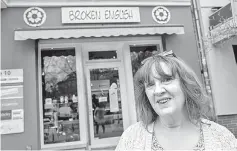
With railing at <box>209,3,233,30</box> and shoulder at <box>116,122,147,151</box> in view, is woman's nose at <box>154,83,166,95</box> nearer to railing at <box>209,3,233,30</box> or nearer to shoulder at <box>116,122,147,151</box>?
shoulder at <box>116,122,147,151</box>

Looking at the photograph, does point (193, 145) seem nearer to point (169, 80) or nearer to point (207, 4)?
point (169, 80)

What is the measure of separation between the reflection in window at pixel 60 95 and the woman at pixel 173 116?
3.90 metres

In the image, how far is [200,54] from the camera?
5.41 metres

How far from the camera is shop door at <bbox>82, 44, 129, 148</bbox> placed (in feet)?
16.7

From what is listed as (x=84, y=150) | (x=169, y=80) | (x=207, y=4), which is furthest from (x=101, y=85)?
(x=169, y=80)

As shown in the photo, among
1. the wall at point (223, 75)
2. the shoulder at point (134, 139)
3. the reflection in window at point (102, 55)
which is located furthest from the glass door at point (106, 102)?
the shoulder at point (134, 139)

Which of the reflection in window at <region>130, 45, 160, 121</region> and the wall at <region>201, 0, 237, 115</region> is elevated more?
the reflection in window at <region>130, 45, 160, 121</region>

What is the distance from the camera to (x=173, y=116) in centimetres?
113

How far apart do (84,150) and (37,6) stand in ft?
11.7

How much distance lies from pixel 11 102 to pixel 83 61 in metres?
1.87

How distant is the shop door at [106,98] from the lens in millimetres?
5082

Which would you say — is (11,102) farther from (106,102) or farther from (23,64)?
(106,102)

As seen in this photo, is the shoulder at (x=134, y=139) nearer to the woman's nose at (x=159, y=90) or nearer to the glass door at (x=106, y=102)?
the woman's nose at (x=159, y=90)

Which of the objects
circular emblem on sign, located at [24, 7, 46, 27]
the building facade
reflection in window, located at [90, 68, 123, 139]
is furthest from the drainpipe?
circular emblem on sign, located at [24, 7, 46, 27]
